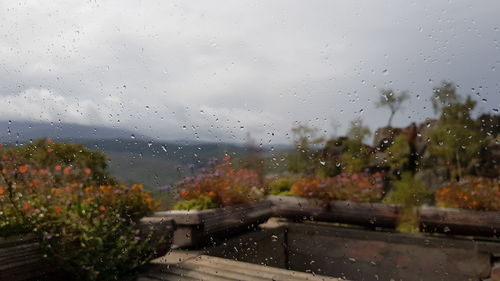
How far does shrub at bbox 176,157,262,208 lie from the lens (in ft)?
15.9

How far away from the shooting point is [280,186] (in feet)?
22.0

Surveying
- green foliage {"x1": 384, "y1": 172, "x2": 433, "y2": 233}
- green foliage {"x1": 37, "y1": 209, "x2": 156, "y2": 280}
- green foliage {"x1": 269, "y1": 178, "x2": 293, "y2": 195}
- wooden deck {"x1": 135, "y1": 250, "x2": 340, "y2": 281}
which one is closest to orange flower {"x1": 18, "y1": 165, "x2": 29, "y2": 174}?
green foliage {"x1": 37, "y1": 209, "x2": 156, "y2": 280}

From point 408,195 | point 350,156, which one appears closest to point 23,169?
point 408,195

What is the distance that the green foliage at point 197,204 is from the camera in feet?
15.1

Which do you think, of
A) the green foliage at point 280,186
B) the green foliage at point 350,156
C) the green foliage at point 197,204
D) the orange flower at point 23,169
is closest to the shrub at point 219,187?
the green foliage at point 197,204

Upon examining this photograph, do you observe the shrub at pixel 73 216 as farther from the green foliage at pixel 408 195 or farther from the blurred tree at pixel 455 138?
the blurred tree at pixel 455 138

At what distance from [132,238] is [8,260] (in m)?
0.93

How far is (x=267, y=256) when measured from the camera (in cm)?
537

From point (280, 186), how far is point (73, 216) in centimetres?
414

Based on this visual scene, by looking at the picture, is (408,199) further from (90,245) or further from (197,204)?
(90,245)

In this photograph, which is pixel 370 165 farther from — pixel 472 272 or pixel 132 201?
pixel 132 201

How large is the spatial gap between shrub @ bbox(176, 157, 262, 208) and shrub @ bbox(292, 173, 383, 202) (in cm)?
95

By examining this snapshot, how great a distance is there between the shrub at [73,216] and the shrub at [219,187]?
128 centimetres

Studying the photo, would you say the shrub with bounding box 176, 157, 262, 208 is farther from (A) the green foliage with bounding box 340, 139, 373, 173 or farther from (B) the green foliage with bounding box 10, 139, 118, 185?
(A) the green foliage with bounding box 340, 139, 373, 173
